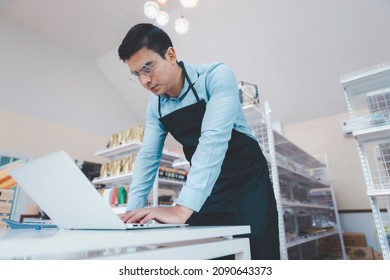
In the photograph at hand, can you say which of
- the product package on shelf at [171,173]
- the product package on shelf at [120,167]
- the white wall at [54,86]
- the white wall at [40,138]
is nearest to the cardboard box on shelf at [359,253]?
the product package on shelf at [171,173]

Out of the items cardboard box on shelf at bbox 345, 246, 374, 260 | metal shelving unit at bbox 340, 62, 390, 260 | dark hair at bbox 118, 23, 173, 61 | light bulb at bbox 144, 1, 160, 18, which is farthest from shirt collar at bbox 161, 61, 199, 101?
cardboard box on shelf at bbox 345, 246, 374, 260

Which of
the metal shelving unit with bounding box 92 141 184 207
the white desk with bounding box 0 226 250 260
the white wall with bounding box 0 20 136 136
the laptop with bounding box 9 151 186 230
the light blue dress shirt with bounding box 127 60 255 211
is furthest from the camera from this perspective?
the white wall with bounding box 0 20 136 136

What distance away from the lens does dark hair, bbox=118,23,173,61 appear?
73 cm

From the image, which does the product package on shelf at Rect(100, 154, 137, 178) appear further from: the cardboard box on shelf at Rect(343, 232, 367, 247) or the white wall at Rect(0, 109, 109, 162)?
the cardboard box on shelf at Rect(343, 232, 367, 247)

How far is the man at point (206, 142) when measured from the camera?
0.66 metres

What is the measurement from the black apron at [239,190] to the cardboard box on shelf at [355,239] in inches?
119

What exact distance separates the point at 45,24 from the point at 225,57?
239 cm

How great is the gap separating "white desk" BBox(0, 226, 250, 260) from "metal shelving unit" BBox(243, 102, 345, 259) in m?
1.46

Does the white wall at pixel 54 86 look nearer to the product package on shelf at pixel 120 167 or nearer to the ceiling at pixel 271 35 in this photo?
the ceiling at pixel 271 35

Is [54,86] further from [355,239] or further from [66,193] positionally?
[355,239]

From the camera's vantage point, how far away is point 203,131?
690 mm

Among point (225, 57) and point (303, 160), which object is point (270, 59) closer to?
point (225, 57)
